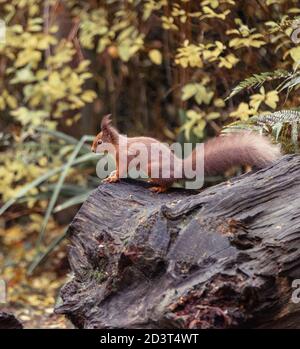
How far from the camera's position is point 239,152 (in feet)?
10.8

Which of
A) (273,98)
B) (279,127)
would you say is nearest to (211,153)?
(279,127)

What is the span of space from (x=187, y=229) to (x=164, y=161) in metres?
0.66

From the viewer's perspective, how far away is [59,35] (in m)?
7.12

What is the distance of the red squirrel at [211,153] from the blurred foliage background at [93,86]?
921 mm

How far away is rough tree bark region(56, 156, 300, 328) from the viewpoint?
2.70m

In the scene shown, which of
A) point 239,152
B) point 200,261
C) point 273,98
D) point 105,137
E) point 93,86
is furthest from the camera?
point 93,86

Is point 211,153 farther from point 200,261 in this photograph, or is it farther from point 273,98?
point 273,98

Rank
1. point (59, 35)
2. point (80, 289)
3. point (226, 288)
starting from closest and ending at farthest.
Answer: point (226, 288) < point (80, 289) < point (59, 35)

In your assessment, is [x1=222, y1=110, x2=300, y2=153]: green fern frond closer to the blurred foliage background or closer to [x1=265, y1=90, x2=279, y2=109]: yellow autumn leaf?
[x1=265, y1=90, x2=279, y2=109]: yellow autumn leaf

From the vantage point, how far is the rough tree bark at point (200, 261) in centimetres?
270

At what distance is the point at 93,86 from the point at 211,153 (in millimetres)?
4154

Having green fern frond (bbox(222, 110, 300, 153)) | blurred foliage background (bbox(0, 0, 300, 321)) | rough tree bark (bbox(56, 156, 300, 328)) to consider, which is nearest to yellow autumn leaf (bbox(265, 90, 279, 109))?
blurred foliage background (bbox(0, 0, 300, 321))
